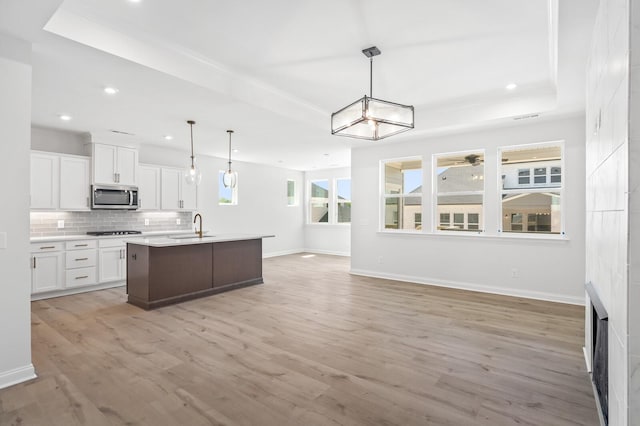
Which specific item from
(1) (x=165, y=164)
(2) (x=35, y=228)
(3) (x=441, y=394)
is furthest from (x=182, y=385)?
(1) (x=165, y=164)

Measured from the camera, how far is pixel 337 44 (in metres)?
3.24

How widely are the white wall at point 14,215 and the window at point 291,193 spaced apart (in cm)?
801

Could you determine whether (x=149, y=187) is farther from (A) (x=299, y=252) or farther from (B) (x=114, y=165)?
(A) (x=299, y=252)

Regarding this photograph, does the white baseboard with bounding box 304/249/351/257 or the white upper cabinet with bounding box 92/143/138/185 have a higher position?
the white upper cabinet with bounding box 92/143/138/185

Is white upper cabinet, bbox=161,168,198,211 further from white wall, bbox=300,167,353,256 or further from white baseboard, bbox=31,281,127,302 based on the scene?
white wall, bbox=300,167,353,256

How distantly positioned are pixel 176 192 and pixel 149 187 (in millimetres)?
563

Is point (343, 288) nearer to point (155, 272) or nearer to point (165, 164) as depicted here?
point (155, 272)

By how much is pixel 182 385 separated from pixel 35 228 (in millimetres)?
4712

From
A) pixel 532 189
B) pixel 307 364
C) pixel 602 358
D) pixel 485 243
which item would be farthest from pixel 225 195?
pixel 602 358

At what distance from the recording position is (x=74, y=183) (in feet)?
18.5

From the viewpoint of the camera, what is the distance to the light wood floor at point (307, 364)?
2.20 m

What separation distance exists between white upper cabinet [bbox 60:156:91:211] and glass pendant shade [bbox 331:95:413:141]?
15.2 ft

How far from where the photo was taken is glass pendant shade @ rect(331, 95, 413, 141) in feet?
10.6

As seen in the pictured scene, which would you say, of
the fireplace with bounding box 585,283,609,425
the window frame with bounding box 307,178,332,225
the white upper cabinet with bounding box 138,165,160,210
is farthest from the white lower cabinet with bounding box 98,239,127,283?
the fireplace with bounding box 585,283,609,425
